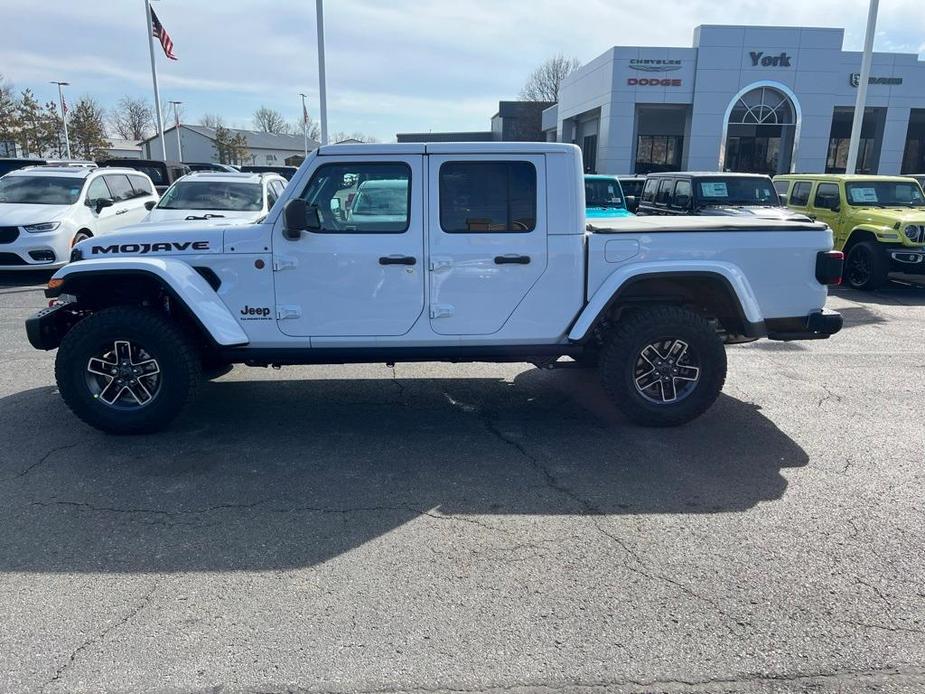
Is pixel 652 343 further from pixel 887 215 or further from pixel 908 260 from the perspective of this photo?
pixel 887 215

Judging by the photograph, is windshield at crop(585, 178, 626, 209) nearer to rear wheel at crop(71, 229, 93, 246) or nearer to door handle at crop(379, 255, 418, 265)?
rear wheel at crop(71, 229, 93, 246)

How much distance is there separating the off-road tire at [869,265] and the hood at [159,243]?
34.6 ft

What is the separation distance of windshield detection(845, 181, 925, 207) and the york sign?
20.5 m

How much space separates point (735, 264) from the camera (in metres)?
4.97

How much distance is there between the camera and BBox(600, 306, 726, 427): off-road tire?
16.3 ft

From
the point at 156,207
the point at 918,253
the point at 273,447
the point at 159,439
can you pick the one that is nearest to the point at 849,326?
the point at 918,253

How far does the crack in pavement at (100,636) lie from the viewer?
2580 mm

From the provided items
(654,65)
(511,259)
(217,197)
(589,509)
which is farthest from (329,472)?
(654,65)

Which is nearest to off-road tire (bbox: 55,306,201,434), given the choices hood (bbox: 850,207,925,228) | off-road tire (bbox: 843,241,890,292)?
off-road tire (bbox: 843,241,890,292)

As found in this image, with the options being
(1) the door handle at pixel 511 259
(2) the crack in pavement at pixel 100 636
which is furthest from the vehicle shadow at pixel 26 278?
(2) the crack in pavement at pixel 100 636

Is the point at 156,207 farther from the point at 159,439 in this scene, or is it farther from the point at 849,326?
the point at 849,326

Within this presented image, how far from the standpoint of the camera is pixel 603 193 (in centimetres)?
1414

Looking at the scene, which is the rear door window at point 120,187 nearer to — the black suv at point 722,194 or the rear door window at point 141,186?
the rear door window at point 141,186

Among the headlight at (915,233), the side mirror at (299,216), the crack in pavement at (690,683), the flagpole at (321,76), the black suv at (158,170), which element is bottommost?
the crack in pavement at (690,683)
